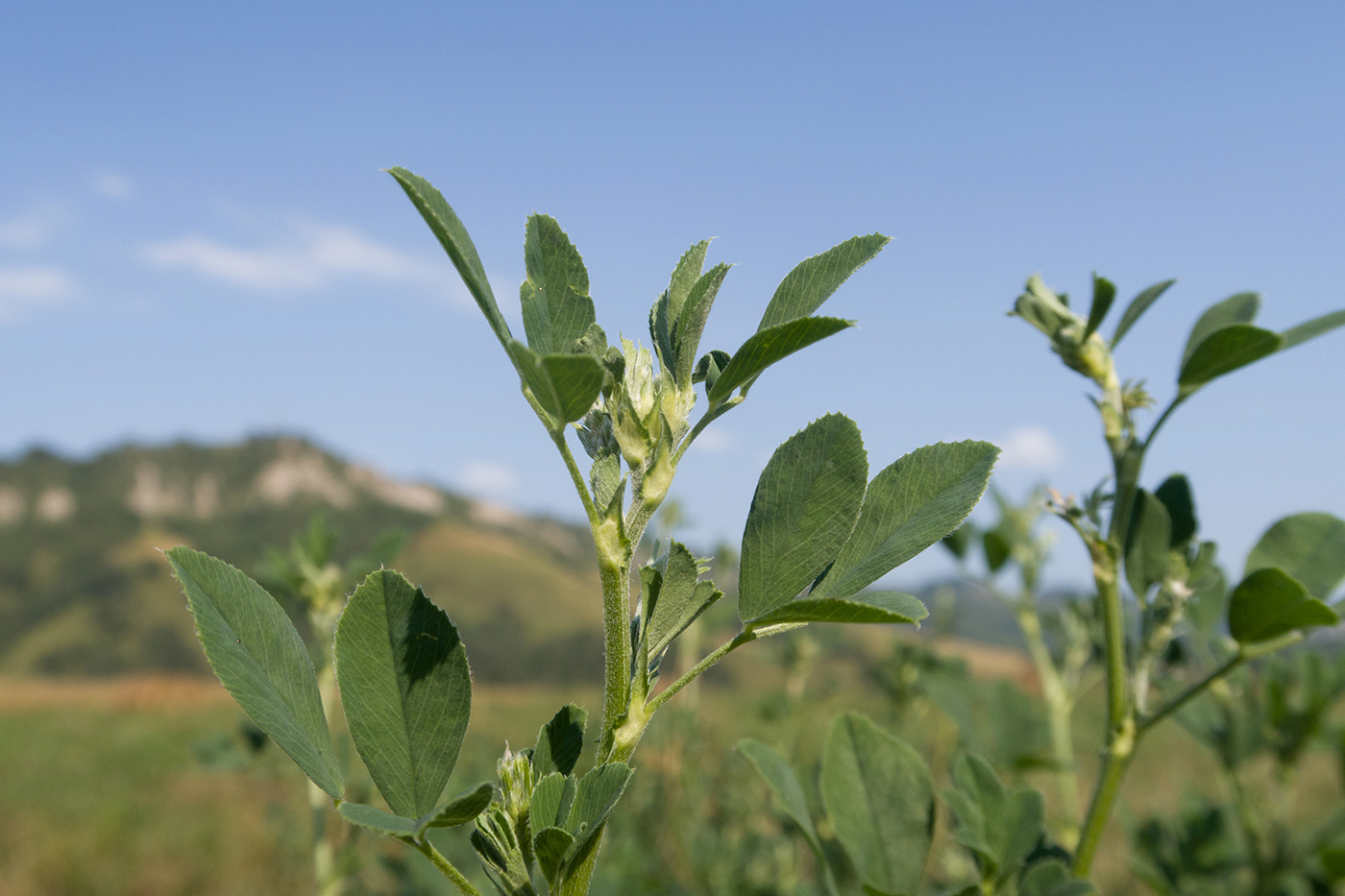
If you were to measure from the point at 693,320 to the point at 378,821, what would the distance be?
37 cm

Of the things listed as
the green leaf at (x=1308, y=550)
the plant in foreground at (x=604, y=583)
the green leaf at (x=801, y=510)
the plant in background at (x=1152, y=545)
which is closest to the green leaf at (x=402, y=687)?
the plant in foreground at (x=604, y=583)

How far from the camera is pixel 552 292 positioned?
2.21 feet

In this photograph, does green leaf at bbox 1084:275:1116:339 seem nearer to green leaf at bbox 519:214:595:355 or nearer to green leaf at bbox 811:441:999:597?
green leaf at bbox 811:441:999:597

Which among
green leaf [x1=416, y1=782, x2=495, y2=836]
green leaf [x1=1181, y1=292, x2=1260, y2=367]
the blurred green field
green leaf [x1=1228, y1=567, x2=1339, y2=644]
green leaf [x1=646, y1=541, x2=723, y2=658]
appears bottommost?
the blurred green field

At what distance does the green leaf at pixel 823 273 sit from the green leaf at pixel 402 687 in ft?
1.06

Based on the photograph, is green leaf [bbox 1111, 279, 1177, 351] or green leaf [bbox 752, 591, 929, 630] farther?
green leaf [bbox 1111, 279, 1177, 351]

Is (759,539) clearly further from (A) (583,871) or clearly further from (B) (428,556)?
(B) (428,556)

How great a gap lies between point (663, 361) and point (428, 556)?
144 ft

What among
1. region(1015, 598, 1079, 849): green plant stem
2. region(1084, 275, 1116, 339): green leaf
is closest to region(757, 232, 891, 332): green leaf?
region(1084, 275, 1116, 339): green leaf

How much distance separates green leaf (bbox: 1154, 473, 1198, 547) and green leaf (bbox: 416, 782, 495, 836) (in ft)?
2.56

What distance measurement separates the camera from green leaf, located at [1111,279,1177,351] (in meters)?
0.89

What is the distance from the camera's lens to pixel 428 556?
140ft

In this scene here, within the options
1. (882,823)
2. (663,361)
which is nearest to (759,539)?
(663,361)

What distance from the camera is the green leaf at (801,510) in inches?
25.4
